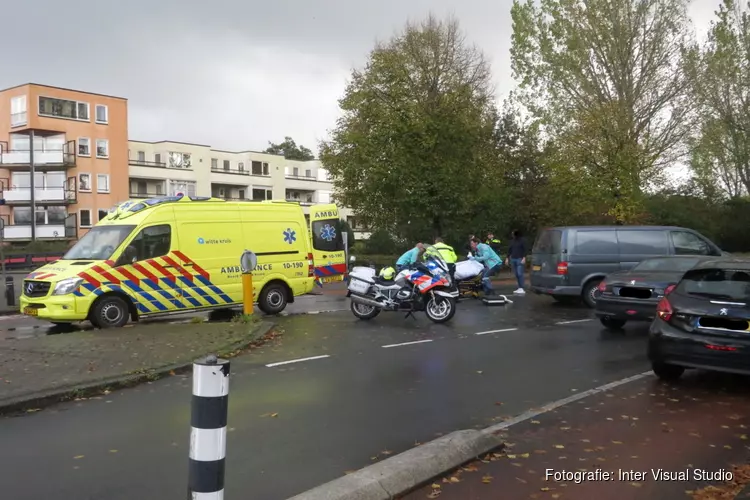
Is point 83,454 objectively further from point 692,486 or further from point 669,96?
point 669,96

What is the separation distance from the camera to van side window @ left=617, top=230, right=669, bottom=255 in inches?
625

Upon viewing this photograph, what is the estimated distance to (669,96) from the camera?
31188 millimetres

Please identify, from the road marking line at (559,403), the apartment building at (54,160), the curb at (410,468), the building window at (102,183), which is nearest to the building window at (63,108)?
the apartment building at (54,160)

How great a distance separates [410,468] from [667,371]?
4444 mm

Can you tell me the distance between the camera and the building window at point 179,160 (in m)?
63.0

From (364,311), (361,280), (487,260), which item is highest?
(487,260)

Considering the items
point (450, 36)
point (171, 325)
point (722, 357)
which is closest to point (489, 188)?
point (450, 36)

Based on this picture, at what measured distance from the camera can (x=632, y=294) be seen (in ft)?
37.3

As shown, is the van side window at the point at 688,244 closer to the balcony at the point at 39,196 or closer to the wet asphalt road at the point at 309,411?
the wet asphalt road at the point at 309,411

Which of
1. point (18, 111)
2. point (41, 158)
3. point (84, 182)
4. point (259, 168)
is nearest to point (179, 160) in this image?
point (259, 168)

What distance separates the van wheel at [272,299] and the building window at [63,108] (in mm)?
43561

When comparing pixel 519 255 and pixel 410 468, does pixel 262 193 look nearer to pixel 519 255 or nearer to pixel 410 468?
pixel 519 255

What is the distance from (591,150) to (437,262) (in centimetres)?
Answer: 1677

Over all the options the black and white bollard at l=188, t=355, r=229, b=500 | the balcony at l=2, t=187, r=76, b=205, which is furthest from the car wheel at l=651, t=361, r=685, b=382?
the balcony at l=2, t=187, r=76, b=205
